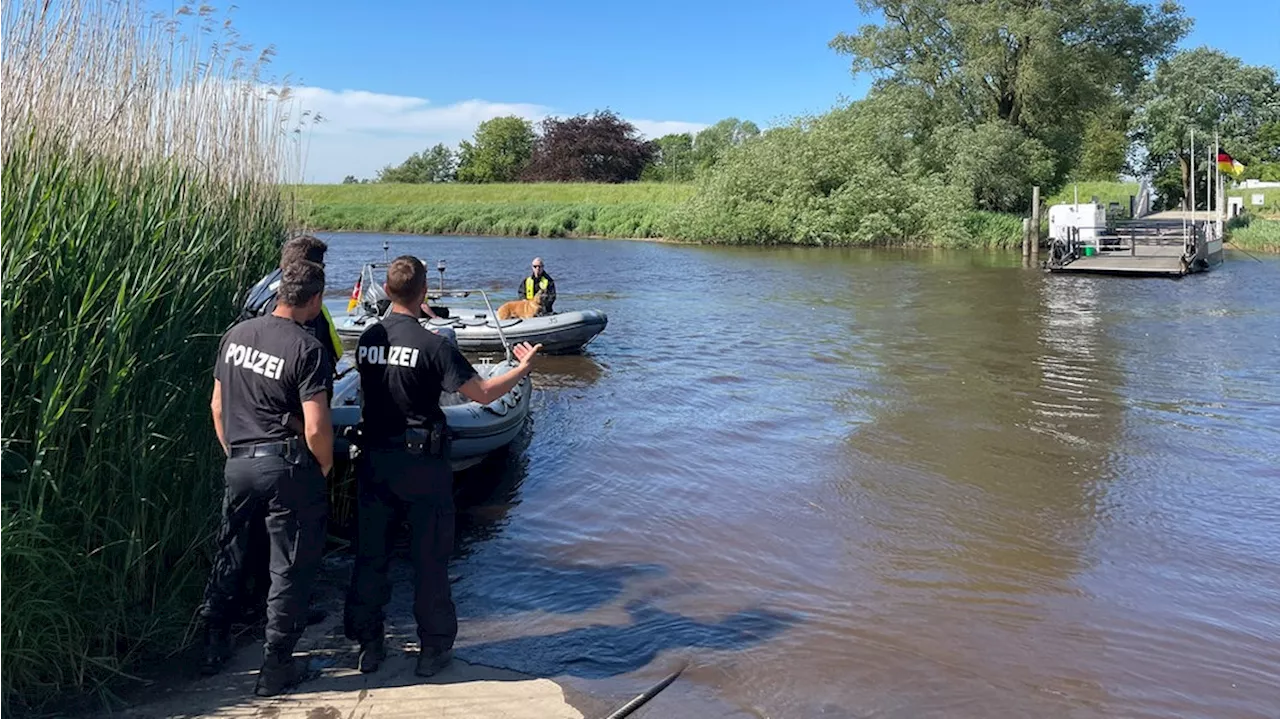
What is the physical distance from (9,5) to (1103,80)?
38378 millimetres

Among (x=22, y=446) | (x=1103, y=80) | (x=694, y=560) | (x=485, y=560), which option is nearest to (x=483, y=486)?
(x=485, y=560)

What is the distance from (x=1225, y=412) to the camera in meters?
9.65

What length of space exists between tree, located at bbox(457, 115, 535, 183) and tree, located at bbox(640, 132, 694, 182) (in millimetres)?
9757

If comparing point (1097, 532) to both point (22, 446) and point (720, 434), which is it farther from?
point (22, 446)

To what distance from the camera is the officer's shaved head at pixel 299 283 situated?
3.58 meters

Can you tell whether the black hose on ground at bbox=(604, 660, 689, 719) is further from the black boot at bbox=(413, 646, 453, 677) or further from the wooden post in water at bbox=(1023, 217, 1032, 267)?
the wooden post in water at bbox=(1023, 217, 1032, 267)

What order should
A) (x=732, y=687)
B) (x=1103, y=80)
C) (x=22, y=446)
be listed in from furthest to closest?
(x=1103, y=80)
(x=732, y=687)
(x=22, y=446)

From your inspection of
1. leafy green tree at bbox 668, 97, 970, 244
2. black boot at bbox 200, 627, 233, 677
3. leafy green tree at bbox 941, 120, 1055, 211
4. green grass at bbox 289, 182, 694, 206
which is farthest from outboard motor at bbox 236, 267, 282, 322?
green grass at bbox 289, 182, 694, 206

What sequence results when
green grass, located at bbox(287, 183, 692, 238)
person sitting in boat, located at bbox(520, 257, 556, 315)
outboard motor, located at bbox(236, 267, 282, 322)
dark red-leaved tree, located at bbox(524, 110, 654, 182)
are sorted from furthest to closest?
1. dark red-leaved tree, located at bbox(524, 110, 654, 182)
2. green grass, located at bbox(287, 183, 692, 238)
3. person sitting in boat, located at bbox(520, 257, 556, 315)
4. outboard motor, located at bbox(236, 267, 282, 322)

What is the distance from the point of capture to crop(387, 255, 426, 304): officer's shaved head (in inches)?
151

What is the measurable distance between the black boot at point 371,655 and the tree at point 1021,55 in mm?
34870

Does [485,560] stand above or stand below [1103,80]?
below

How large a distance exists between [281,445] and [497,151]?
76093mm

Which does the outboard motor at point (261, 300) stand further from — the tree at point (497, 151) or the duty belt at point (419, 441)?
the tree at point (497, 151)
